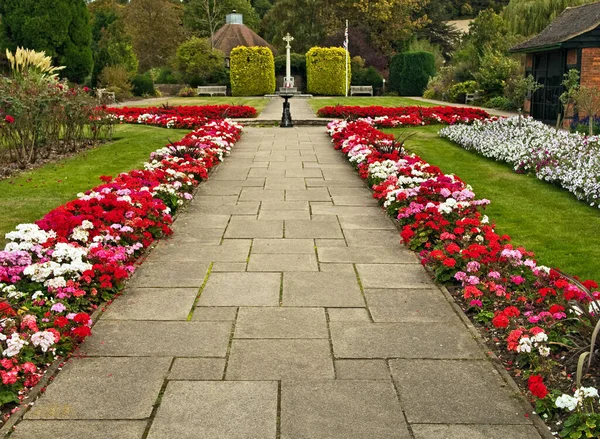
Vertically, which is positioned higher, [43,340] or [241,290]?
[43,340]

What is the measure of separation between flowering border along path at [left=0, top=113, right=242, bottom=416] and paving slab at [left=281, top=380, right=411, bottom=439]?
1.27 metres

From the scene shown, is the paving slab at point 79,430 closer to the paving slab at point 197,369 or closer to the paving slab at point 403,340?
the paving slab at point 197,369

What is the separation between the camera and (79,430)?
2791 millimetres

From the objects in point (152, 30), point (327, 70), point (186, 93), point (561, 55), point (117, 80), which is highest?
point (152, 30)

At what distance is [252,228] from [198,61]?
1087 inches

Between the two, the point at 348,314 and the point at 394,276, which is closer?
the point at 348,314

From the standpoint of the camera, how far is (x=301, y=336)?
3.80 meters

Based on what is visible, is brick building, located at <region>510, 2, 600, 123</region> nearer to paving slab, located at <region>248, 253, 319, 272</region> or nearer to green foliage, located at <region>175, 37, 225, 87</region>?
paving slab, located at <region>248, 253, 319, 272</region>

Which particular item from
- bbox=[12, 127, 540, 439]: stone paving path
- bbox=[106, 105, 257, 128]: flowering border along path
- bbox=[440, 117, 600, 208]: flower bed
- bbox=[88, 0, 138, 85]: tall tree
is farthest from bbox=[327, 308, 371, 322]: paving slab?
bbox=[88, 0, 138, 85]: tall tree

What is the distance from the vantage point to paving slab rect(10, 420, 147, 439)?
2.74m

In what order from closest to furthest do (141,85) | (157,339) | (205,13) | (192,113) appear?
(157,339) → (192,113) → (141,85) → (205,13)

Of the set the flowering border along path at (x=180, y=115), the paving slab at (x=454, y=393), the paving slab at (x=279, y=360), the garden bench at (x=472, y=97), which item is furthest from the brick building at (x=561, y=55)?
the paving slab at (x=279, y=360)

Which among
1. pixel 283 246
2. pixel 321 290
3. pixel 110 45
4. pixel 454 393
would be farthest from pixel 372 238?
pixel 110 45

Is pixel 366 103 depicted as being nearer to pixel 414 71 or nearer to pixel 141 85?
pixel 414 71
